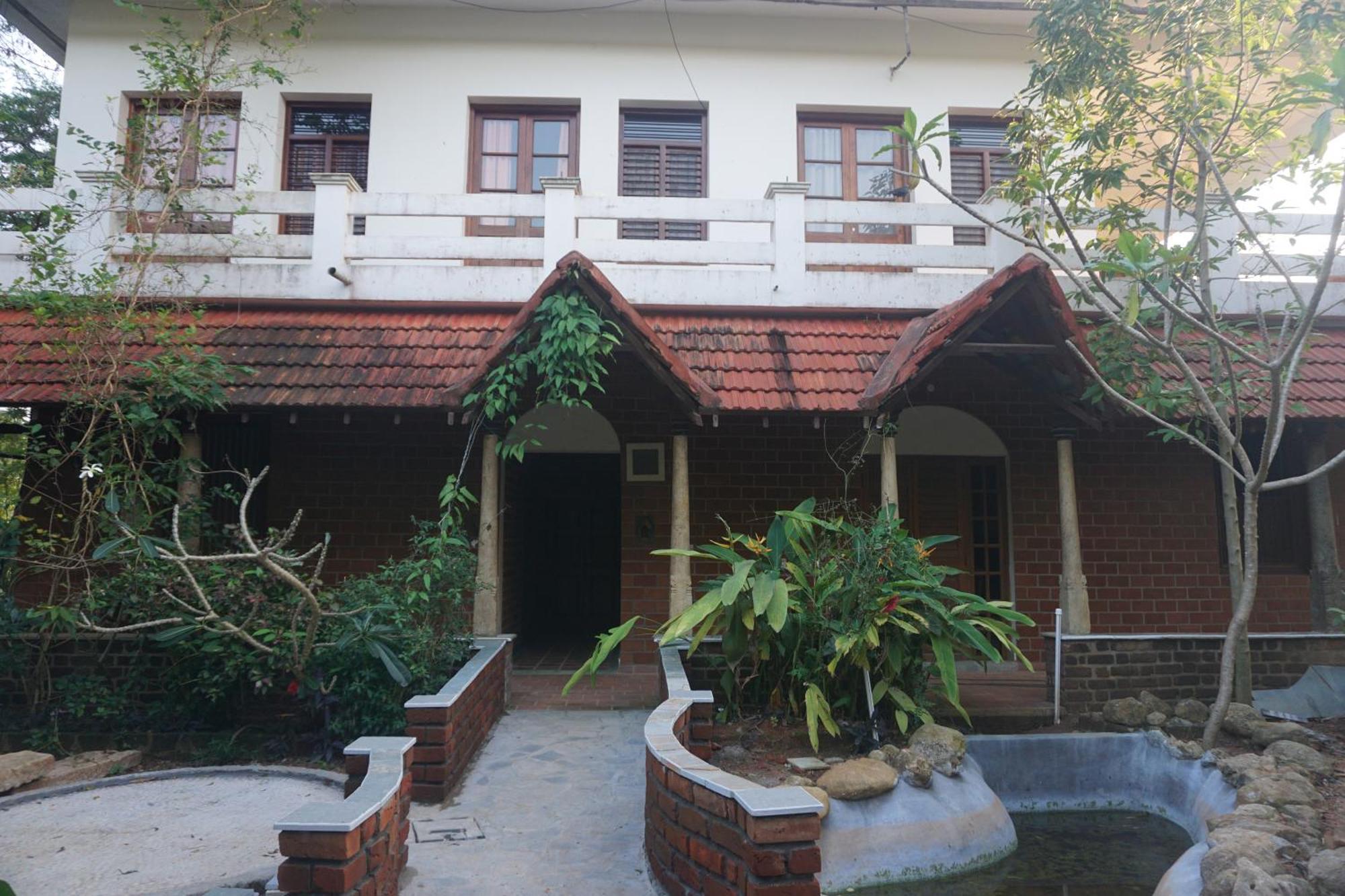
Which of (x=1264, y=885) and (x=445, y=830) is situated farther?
(x=445, y=830)

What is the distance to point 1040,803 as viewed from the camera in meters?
6.30

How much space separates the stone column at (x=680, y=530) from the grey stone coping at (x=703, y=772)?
1528 millimetres

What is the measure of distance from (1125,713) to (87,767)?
792 centimetres

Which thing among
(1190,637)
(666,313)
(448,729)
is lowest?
(448,729)

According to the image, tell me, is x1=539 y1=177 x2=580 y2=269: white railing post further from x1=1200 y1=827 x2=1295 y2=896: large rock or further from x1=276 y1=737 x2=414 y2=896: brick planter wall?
x1=1200 y1=827 x2=1295 y2=896: large rock

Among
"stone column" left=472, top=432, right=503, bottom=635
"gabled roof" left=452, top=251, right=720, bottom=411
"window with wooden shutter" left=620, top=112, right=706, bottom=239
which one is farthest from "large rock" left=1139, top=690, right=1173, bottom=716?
"window with wooden shutter" left=620, top=112, right=706, bottom=239

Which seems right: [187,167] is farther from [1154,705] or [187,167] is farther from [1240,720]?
[1240,720]

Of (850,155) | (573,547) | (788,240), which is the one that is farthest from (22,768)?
(850,155)

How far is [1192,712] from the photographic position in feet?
22.6

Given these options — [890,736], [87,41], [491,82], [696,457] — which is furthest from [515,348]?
[87,41]

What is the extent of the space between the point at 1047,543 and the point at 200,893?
8.35m

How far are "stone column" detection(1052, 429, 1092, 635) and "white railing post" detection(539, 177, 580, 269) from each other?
17.2ft

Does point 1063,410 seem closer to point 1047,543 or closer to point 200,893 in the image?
point 1047,543

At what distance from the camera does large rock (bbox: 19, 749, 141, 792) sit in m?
5.79
